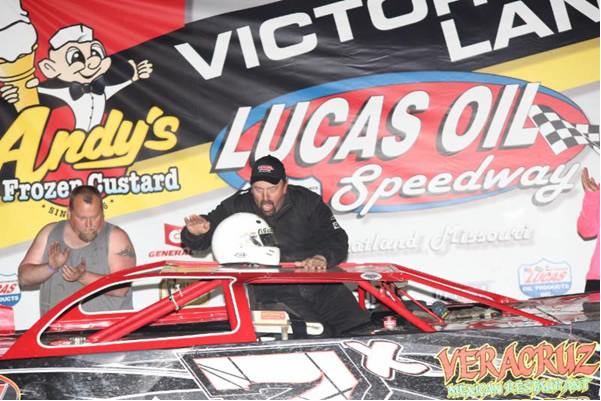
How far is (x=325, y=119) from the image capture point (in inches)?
268

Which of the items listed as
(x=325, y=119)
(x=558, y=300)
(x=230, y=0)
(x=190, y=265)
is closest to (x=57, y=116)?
(x=230, y=0)

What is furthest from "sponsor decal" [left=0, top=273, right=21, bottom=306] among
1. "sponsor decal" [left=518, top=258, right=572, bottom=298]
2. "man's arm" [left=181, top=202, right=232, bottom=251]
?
"sponsor decal" [left=518, top=258, right=572, bottom=298]

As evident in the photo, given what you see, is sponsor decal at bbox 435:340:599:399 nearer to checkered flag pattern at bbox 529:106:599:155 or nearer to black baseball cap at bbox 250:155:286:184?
black baseball cap at bbox 250:155:286:184

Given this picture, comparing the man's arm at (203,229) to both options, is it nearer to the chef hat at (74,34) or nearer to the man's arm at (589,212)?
the chef hat at (74,34)

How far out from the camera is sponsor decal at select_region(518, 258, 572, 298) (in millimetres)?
6812

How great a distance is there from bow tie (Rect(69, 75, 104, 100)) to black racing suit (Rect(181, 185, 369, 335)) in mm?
2046

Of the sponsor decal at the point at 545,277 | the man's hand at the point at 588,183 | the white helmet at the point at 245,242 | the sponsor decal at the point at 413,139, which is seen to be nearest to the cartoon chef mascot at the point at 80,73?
the sponsor decal at the point at 413,139

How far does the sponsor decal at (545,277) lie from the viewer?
6812mm

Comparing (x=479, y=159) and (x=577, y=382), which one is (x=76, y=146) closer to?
(x=479, y=159)

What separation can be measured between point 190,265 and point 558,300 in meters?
2.37

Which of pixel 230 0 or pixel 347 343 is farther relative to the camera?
pixel 230 0

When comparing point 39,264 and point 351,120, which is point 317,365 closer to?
point 39,264

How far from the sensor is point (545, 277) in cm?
682

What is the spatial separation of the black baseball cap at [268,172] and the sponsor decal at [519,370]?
1.94 metres
